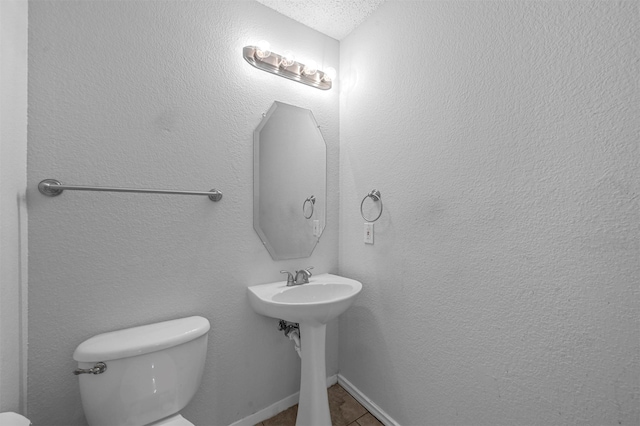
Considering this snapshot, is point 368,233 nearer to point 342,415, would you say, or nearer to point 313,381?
point 313,381

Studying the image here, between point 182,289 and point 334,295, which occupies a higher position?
point 182,289

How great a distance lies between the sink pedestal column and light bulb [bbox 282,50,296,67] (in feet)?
4.54

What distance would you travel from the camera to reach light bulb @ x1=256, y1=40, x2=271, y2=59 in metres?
1.33

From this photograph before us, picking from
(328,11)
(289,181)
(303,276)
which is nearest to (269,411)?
(303,276)

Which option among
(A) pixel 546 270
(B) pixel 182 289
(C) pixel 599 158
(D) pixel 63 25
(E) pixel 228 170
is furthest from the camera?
(E) pixel 228 170

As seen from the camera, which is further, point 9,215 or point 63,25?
point 63,25

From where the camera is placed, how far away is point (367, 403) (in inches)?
58.7

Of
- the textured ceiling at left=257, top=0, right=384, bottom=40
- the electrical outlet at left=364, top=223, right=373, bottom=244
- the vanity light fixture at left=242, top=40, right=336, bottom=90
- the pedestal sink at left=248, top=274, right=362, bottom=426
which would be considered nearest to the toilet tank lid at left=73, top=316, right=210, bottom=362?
the pedestal sink at left=248, top=274, right=362, bottom=426

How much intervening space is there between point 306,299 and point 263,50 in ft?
4.39

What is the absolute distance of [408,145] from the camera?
1.28m

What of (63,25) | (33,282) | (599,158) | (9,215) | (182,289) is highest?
(63,25)

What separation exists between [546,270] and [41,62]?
1.90m

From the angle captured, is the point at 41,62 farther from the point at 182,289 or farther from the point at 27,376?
the point at 27,376

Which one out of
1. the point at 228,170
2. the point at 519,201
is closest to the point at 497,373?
the point at 519,201
